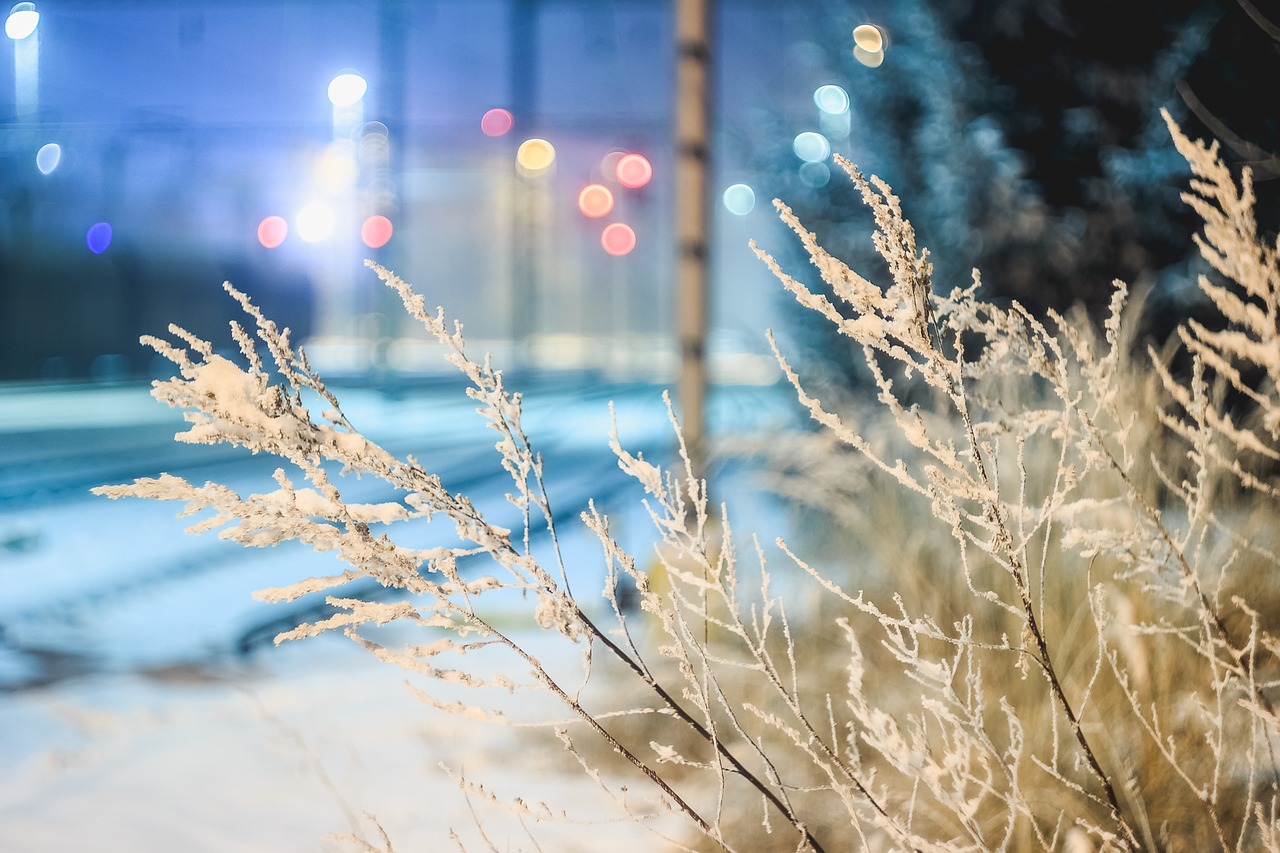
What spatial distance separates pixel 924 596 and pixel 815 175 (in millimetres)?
4507

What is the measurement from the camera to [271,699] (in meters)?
4.11

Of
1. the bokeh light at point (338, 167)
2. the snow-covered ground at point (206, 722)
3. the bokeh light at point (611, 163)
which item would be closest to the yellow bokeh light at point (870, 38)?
the snow-covered ground at point (206, 722)

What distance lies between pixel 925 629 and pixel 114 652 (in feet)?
15.1

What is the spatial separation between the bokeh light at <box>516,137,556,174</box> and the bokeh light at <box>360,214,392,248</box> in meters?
5.17

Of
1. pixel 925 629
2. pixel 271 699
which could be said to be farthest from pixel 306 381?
pixel 271 699

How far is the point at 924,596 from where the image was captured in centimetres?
339

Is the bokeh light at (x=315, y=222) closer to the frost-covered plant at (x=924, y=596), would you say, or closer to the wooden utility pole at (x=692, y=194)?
the wooden utility pole at (x=692, y=194)

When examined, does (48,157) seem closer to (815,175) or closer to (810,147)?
(810,147)

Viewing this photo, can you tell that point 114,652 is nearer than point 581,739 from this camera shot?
No

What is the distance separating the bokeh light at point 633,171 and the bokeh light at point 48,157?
15.5 m

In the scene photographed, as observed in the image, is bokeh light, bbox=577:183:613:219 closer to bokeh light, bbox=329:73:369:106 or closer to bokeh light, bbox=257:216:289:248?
bokeh light, bbox=329:73:369:106

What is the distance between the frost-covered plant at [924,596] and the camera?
1.47 m

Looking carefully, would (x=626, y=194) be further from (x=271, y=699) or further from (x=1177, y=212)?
(x=271, y=699)

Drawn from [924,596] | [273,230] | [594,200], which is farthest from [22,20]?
[924,596]
